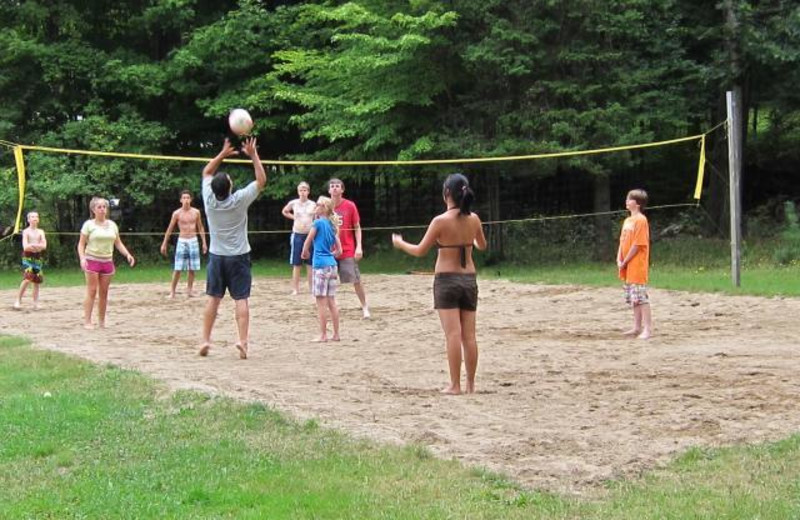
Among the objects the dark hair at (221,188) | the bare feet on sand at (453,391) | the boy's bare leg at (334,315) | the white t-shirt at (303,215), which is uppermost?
the dark hair at (221,188)

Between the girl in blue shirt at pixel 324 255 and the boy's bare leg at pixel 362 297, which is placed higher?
the girl in blue shirt at pixel 324 255

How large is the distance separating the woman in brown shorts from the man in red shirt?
12.2 feet

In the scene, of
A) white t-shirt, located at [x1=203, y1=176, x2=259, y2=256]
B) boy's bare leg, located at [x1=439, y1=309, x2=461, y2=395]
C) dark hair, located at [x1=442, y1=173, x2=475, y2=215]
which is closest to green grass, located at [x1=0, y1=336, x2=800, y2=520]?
Result: boy's bare leg, located at [x1=439, y1=309, x2=461, y2=395]

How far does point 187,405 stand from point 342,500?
7.77 ft

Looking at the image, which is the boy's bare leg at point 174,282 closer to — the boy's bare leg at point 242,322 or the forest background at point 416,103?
the forest background at point 416,103

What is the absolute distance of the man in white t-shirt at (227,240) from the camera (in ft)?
26.7

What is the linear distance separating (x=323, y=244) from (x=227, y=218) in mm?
1345

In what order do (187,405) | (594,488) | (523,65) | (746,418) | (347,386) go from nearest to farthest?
(594,488) < (746,418) < (187,405) < (347,386) < (523,65)

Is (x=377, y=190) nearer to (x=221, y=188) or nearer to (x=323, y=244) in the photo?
(x=323, y=244)

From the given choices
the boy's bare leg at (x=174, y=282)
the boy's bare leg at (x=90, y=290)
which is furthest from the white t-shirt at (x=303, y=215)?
the boy's bare leg at (x=90, y=290)

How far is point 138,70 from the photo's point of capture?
73.0ft

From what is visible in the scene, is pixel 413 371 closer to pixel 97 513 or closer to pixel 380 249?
pixel 97 513

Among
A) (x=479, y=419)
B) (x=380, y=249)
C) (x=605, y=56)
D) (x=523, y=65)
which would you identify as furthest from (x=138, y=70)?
(x=479, y=419)

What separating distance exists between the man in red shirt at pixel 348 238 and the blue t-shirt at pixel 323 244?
902 mm
